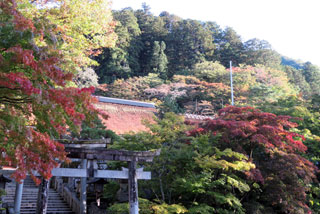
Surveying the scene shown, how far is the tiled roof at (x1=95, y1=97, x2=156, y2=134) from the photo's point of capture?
21.1 metres

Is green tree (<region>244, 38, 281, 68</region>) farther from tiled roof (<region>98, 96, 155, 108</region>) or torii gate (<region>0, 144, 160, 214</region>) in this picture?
torii gate (<region>0, 144, 160, 214</region>)

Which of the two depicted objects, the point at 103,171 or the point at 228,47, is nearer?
the point at 103,171

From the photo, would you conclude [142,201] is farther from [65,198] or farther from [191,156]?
[65,198]

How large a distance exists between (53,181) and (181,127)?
933 cm

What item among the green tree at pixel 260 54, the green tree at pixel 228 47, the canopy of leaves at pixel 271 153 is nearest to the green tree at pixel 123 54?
the green tree at pixel 228 47

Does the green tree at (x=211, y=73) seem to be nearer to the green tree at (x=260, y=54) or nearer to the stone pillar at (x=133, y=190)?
the green tree at (x=260, y=54)

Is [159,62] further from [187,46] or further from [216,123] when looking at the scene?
[216,123]

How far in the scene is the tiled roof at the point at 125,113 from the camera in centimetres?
2114

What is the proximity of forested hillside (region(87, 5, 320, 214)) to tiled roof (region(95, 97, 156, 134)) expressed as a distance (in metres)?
2.15

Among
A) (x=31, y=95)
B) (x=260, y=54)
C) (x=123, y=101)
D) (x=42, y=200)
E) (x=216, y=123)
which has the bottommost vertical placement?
(x=42, y=200)

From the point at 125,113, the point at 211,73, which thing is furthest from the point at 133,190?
the point at 211,73

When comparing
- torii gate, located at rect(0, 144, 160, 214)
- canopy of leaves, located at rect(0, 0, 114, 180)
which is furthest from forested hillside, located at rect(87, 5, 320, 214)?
canopy of leaves, located at rect(0, 0, 114, 180)

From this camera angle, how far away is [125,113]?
22297 mm

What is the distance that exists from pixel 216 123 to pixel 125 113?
13.0 m
